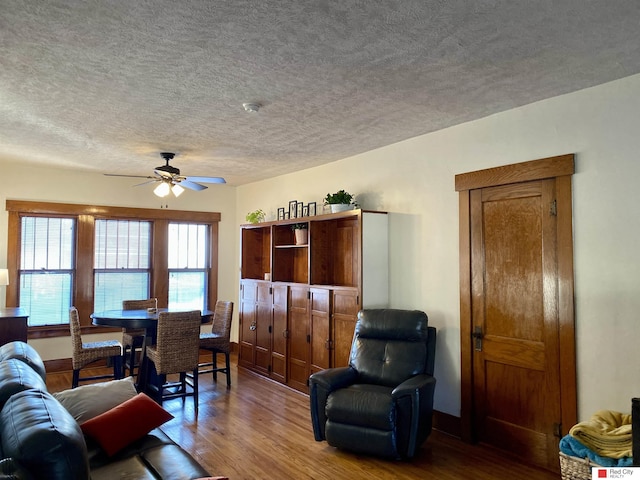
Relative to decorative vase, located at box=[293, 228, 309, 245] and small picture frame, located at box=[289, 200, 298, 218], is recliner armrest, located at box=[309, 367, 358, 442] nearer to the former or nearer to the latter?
decorative vase, located at box=[293, 228, 309, 245]

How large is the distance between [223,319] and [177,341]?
1.23 m

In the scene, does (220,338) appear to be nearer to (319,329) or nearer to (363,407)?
(319,329)

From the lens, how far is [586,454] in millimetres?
2668

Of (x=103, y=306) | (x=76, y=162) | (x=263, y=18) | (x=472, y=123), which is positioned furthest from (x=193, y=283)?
(x=263, y=18)

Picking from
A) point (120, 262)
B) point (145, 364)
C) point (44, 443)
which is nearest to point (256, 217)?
point (120, 262)

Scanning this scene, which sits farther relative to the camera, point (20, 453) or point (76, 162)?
point (76, 162)

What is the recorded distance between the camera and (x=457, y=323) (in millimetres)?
3965

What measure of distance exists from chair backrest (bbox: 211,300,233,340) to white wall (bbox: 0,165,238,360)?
1585 millimetres

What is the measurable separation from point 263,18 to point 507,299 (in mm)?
2688

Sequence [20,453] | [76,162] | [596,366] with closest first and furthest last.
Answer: [20,453] → [596,366] → [76,162]

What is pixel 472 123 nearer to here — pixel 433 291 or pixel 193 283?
pixel 433 291

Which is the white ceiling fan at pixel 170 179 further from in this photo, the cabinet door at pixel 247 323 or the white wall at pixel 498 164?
the cabinet door at pixel 247 323

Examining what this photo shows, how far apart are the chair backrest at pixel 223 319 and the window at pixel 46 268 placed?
2132 millimetres

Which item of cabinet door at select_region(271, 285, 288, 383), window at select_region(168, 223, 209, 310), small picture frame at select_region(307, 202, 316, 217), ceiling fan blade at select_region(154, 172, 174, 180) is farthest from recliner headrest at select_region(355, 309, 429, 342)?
window at select_region(168, 223, 209, 310)
